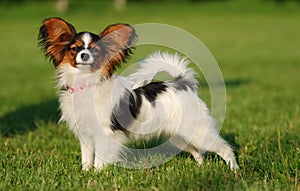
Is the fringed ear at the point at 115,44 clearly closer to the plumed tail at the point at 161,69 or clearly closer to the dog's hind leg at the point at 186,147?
the plumed tail at the point at 161,69

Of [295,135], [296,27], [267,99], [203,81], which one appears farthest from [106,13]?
[295,135]

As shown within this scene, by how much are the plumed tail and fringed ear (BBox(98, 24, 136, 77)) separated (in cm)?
33

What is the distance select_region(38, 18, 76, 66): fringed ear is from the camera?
497cm

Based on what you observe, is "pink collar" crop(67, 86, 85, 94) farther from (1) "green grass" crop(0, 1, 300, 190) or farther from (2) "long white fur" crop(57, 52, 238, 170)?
(1) "green grass" crop(0, 1, 300, 190)

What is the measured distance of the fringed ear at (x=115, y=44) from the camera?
4.88m

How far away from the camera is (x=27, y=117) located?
8430 mm

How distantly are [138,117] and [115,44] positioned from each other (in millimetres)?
778

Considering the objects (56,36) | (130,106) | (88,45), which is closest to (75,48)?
(88,45)

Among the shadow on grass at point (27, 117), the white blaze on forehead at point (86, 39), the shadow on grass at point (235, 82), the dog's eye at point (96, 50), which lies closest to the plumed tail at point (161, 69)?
the dog's eye at point (96, 50)

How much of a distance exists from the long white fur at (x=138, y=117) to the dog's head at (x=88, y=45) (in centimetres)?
11

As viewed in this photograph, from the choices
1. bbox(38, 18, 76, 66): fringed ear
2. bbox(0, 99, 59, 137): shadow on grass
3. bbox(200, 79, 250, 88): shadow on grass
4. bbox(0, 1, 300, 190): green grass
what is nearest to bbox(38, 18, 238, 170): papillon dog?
bbox(38, 18, 76, 66): fringed ear

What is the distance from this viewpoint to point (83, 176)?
15.1 ft

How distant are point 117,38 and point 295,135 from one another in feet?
9.41

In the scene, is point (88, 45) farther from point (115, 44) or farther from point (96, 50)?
point (115, 44)
